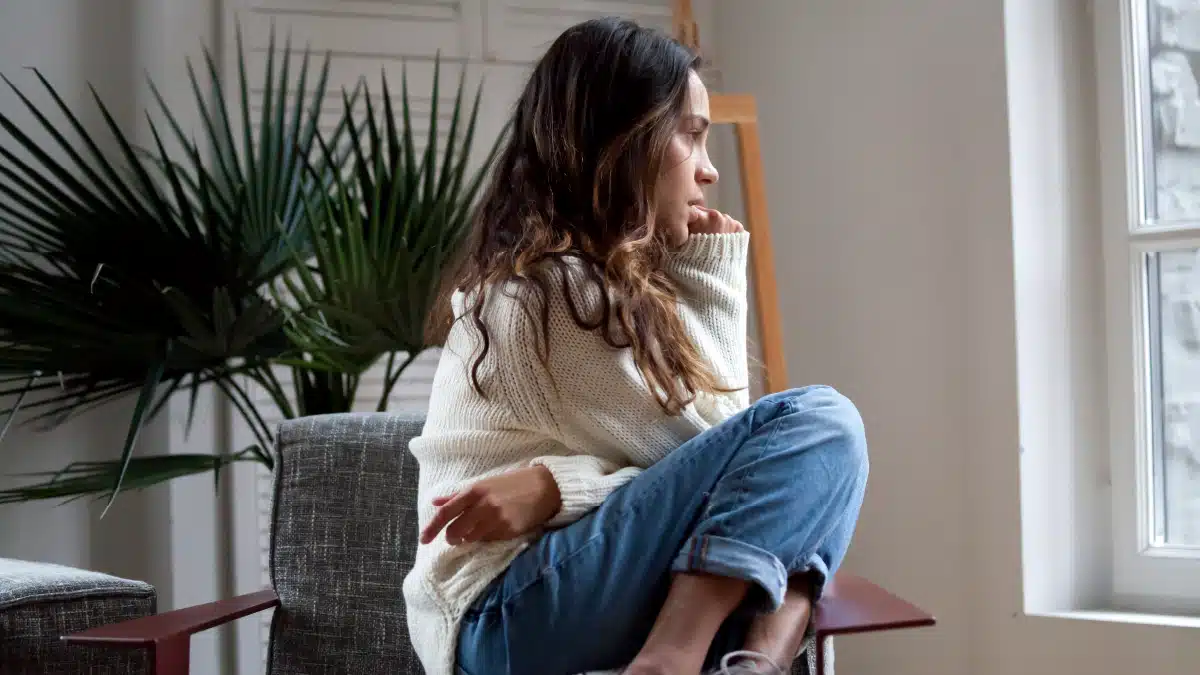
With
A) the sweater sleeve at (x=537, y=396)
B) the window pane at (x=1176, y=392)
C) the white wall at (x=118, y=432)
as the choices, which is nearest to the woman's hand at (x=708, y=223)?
the sweater sleeve at (x=537, y=396)

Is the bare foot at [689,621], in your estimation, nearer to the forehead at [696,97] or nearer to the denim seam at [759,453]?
the denim seam at [759,453]

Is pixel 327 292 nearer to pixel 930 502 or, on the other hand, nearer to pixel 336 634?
pixel 336 634

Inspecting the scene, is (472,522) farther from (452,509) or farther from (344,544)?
(344,544)

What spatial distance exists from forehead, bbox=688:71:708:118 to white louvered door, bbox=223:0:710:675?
1.27 m

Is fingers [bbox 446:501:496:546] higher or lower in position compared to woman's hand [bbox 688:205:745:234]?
lower

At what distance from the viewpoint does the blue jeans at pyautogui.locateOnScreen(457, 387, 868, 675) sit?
4.25 ft

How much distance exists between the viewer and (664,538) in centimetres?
132

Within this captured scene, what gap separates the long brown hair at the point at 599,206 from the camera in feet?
4.70

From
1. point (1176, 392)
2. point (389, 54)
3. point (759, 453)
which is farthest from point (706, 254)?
point (389, 54)

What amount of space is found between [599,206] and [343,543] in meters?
0.67

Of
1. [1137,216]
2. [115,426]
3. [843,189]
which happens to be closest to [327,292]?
[115,426]

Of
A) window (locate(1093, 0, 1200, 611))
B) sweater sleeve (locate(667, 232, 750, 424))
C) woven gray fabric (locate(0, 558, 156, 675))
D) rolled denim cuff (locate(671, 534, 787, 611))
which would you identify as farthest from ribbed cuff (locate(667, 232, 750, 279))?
window (locate(1093, 0, 1200, 611))

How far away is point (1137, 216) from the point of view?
7.43 feet

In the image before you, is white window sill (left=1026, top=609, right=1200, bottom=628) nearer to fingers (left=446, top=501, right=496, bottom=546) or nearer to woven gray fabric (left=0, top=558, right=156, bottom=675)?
fingers (left=446, top=501, right=496, bottom=546)
